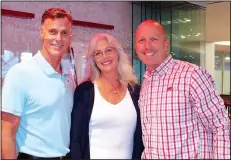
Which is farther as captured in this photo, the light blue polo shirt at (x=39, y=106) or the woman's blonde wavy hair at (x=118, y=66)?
the woman's blonde wavy hair at (x=118, y=66)

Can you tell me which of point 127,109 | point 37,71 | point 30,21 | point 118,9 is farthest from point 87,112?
point 118,9

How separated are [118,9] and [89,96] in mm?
2145

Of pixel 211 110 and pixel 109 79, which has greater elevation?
pixel 109 79

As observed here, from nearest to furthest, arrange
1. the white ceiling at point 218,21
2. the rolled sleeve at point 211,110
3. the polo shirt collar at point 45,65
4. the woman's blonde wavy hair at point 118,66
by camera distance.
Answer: the rolled sleeve at point 211,110, the polo shirt collar at point 45,65, the woman's blonde wavy hair at point 118,66, the white ceiling at point 218,21

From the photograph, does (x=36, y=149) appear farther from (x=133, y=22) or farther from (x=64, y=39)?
(x=133, y=22)

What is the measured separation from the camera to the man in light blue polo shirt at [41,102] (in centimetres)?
146

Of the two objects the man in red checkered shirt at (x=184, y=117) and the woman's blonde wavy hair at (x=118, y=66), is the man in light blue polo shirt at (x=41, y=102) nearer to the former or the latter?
the woman's blonde wavy hair at (x=118, y=66)

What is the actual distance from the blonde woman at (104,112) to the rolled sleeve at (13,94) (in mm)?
293

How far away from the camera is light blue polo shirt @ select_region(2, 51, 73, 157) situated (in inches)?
57.5

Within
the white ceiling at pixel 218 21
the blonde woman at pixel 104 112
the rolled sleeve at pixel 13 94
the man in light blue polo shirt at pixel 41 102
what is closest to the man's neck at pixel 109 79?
the blonde woman at pixel 104 112

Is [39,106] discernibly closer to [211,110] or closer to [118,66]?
[118,66]

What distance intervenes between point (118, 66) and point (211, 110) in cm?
66

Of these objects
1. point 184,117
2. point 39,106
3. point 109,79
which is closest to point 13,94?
point 39,106

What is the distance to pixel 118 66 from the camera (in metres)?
1.91
